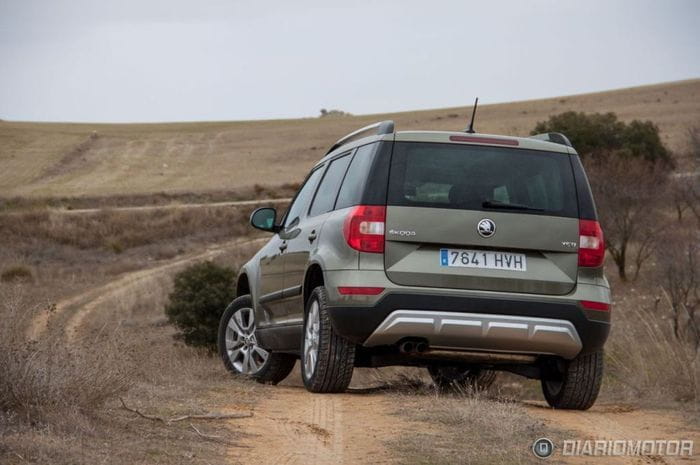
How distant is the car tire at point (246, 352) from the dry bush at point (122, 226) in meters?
Result: 36.3

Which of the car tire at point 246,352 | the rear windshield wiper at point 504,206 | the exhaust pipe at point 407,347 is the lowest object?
the car tire at point 246,352

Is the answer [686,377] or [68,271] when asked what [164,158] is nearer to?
[68,271]

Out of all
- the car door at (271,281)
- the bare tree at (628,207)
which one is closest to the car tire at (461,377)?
the car door at (271,281)

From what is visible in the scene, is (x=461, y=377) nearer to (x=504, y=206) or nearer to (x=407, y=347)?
(x=407, y=347)

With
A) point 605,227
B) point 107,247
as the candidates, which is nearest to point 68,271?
point 107,247

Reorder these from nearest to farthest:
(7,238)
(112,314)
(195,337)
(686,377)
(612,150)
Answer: (686,377) → (195,337) → (112,314) → (7,238) → (612,150)

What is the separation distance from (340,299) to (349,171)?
3.70 ft

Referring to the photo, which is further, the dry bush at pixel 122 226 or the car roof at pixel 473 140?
the dry bush at pixel 122 226

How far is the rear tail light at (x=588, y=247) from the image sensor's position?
309 inches

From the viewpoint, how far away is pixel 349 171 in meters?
8.56

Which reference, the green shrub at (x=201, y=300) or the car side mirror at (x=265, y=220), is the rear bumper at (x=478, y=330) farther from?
the green shrub at (x=201, y=300)

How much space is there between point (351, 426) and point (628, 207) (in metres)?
38.1

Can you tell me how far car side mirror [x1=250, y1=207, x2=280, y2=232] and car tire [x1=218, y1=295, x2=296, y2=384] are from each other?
85cm

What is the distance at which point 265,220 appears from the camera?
10172 millimetres
